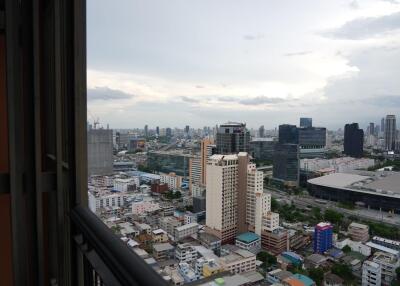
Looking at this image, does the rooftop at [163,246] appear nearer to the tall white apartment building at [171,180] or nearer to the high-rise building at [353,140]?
the tall white apartment building at [171,180]

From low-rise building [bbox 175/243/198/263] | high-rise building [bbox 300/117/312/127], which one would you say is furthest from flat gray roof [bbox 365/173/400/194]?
low-rise building [bbox 175/243/198/263]

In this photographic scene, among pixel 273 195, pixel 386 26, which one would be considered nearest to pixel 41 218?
pixel 273 195

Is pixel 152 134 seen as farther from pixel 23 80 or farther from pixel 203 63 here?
pixel 23 80

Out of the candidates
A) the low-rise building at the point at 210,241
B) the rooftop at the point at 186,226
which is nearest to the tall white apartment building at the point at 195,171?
the rooftop at the point at 186,226

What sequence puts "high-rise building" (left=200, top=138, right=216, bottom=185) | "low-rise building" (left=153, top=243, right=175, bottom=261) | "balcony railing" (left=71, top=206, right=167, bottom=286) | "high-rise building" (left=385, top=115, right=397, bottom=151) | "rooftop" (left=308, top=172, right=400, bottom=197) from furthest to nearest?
"high-rise building" (left=200, top=138, right=216, bottom=185), "low-rise building" (left=153, top=243, right=175, bottom=261), "high-rise building" (left=385, top=115, right=397, bottom=151), "rooftop" (left=308, top=172, right=400, bottom=197), "balcony railing" (left=71, top=206, right=167, bottom=286)

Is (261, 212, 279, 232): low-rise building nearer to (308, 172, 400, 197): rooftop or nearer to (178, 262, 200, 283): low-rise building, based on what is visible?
(308, 172, 400, 197): rooftop

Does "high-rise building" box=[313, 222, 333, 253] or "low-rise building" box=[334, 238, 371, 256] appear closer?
"low-rise building" box=[334, 238, 371, 256]

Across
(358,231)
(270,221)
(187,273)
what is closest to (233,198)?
→ (270,221)
